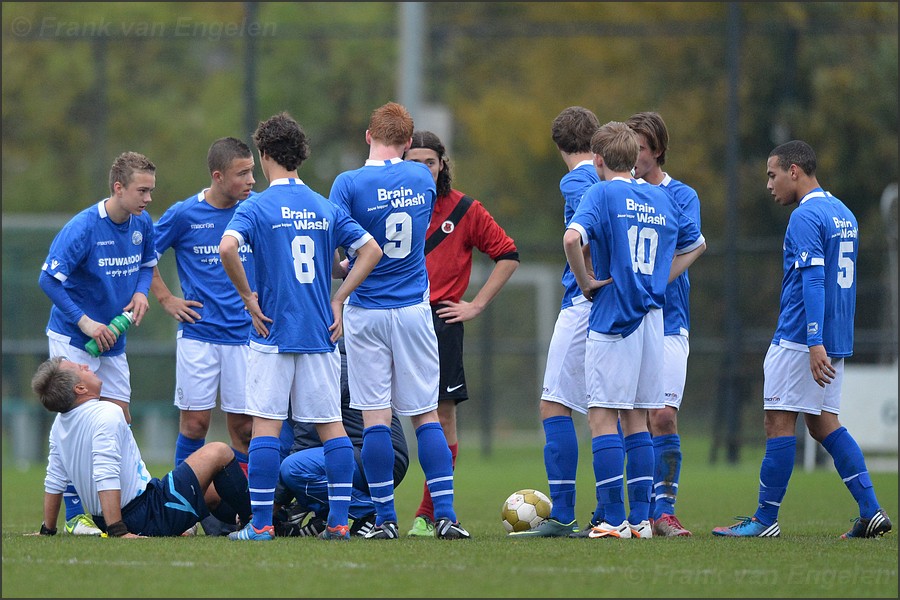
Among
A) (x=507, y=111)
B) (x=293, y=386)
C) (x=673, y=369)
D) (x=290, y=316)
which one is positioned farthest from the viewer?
(x=507, y=111)

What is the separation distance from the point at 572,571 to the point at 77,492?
113 inches

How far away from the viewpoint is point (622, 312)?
6934mm

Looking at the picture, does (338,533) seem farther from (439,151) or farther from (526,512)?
(439,151)

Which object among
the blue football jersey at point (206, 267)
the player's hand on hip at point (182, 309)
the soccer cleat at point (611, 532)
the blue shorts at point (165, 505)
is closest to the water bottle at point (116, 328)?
the player's hand on hip at point (182, 309)

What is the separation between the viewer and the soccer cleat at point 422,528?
23.9 feet

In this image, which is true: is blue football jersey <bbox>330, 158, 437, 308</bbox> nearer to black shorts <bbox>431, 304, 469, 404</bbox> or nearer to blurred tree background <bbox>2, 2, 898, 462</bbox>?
black shorts <bbox>431, 304, 469, 404</bbox>

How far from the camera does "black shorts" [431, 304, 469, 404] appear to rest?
25.8 feet

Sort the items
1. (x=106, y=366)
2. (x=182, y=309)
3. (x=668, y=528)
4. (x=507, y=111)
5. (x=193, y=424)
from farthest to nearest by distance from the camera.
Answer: (x=507, y=111)
(x=193, y=424)
(x=182, y=309)
(x=106, y=366)
(x=668, y=528)

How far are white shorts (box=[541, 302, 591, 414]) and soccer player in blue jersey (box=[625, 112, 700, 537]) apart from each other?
0.59m

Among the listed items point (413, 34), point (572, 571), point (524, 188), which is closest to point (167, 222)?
point (572, 571)

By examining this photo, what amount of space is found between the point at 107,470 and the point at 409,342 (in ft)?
5.67

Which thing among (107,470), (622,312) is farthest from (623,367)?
(107,470)

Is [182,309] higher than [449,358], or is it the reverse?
[182,309]

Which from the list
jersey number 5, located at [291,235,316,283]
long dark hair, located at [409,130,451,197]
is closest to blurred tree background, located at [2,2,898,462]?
long dark hair, located at [409,130,451,197]
